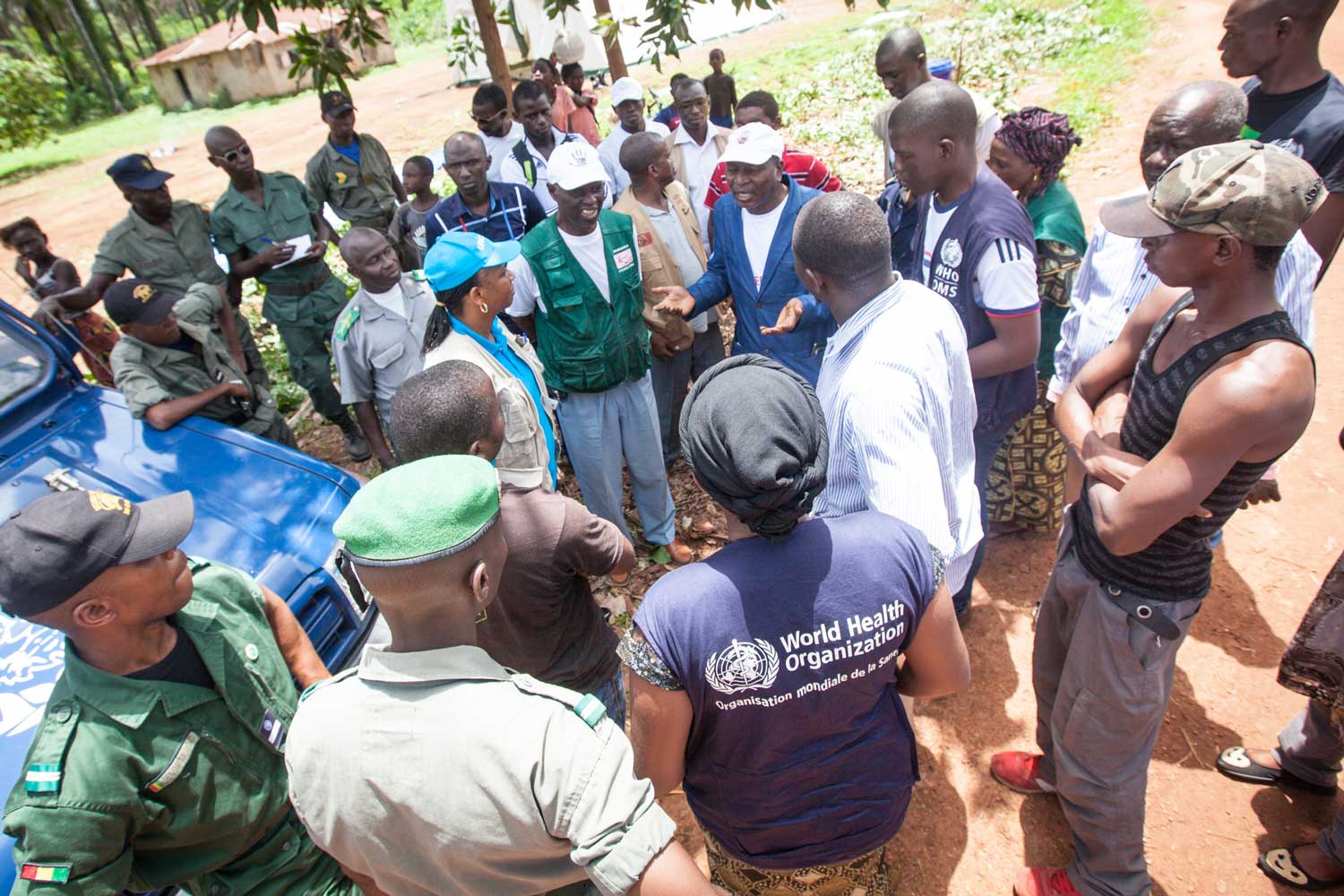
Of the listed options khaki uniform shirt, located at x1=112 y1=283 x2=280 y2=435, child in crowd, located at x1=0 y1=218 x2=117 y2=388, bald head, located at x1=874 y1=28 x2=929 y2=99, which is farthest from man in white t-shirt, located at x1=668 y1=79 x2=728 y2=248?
child in crowd, located at x1=0 y1=218 x2=117 y2=388

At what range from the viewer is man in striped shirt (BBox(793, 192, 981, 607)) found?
6.87ft

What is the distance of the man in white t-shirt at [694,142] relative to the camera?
5.78 metres

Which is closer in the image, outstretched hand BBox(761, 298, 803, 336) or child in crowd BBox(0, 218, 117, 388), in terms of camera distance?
outstretched hand BBox(761, 298, 803, 336)

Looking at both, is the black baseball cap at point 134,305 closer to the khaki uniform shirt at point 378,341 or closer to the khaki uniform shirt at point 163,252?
the khaki uniform shirt at point 378,341

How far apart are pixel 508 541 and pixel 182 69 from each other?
35607 millimetres

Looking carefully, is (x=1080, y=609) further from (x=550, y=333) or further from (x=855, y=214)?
(x=550, y=333)

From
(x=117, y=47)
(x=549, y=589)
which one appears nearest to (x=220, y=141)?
(x=549, y=589)

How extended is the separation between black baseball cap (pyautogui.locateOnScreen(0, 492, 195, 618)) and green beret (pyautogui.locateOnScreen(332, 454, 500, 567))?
0.74 meters

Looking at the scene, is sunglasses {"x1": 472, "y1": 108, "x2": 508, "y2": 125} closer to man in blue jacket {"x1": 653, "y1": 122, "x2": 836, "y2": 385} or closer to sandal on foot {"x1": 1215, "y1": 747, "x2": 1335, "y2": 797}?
man in blue jacket {"x1": 653, "y1": 122, "x2": 836, "y2": 385}

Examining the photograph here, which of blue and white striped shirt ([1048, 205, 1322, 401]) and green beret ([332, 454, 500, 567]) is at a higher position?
green beret ([332, 454, 500, 567])

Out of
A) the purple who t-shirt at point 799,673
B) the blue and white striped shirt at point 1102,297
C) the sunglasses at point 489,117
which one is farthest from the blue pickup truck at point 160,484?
the sunglasses at point 489,117

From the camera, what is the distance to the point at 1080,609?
7.83ft

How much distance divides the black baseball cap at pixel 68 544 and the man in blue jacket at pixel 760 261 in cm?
266

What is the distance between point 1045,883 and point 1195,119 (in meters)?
2.81
